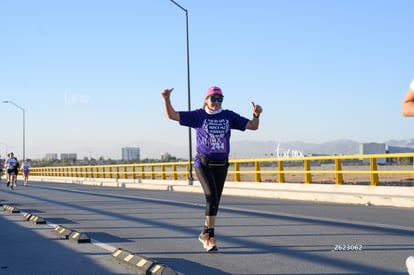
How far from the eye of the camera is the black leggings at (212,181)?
297 inches

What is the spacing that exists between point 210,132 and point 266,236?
2270mm

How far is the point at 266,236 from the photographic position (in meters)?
9.14

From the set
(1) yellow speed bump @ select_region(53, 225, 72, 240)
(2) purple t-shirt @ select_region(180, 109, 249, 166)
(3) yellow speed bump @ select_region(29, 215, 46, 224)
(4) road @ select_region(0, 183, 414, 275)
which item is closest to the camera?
(4) road @ select_region(0, 183, 414, 275)

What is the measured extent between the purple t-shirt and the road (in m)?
1.13

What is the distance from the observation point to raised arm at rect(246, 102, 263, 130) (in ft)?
25.4

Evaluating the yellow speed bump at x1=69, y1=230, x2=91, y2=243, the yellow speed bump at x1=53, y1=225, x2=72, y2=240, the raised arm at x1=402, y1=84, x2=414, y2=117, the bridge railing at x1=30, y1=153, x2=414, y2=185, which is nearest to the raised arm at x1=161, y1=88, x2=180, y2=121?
the yellow speed bump at x1=69, y1=230, x2=91, y2=243

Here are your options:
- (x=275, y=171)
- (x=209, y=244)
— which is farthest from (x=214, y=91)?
(x=275, y=171)

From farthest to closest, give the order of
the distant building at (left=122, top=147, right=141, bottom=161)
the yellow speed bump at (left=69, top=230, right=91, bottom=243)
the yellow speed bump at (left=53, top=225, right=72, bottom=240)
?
the distant building at (left=122, top=147, right=141, bottom=161)
the yellow speed bump at (left=53, top=225, right=72, bottom=240)
the yellow speed bump at (left=69, top=230, right=91, bottom=243)

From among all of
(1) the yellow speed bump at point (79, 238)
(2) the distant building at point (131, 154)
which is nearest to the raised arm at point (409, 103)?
(1) the yellow speed bump at point (79, 238)

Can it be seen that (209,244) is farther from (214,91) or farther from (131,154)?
(131,154)

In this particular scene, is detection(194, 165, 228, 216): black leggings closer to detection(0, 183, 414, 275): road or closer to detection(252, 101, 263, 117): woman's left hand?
detection(0, 183, 414, 275): road

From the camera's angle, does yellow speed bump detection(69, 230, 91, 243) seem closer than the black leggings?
No

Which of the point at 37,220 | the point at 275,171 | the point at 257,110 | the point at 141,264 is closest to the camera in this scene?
the point at 141,264

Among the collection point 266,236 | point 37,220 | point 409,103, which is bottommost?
point 266,236
